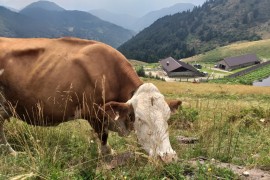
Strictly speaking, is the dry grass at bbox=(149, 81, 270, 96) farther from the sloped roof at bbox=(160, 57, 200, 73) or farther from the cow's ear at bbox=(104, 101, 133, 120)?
the sloped roof at bbox=(160, 57, 200, 73)

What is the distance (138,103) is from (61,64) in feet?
7.35

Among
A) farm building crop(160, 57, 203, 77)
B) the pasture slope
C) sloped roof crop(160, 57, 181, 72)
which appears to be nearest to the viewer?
the pasture slope

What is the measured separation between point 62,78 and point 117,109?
5.83 ft

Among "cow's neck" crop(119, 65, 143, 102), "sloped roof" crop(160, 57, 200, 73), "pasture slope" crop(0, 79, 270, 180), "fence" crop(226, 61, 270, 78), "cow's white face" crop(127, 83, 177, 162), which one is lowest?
"fence" crop(226, 61, 270, 78)

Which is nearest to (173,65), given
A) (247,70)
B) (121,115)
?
(247,70)

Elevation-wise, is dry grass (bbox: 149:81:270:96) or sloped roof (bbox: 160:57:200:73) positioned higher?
dry grass (bbox: 149:81:270:96)

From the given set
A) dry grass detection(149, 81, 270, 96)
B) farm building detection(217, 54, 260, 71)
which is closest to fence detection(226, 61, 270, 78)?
farm building detection(217, 54, 260, 71)

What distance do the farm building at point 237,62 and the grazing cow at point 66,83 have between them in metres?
A: 171

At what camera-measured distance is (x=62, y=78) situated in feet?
26.2

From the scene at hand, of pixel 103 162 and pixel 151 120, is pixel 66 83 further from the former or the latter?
pixel 103 162

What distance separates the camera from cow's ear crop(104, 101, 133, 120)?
6805 millimetres

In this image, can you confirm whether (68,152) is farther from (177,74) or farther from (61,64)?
(177,74)

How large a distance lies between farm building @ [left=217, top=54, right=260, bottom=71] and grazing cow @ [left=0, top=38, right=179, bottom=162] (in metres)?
171

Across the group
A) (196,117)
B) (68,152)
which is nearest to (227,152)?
(68,152)
